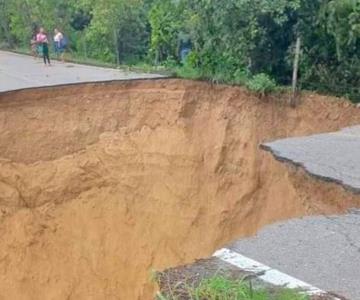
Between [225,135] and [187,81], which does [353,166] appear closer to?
[225,135]

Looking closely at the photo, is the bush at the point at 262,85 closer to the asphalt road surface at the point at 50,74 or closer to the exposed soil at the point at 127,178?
the exposed soil at the point at 127,178

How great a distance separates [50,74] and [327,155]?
9.66m

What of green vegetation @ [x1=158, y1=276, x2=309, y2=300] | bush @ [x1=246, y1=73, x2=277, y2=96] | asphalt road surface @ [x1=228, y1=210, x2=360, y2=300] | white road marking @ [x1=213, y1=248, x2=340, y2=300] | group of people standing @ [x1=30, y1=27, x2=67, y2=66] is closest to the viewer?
green vegetation @ [x1=158, y1=276, x2=309, y2=300]

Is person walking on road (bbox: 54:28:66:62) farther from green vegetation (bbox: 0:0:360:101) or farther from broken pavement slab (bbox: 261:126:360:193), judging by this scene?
broken pavement slab (bbox: 261:126:360:193)

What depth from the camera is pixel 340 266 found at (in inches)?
160

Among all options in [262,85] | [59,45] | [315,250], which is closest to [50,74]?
[59,45]

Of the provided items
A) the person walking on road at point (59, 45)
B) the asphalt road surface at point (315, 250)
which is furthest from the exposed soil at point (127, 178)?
the person walking on road at point (59, 45)

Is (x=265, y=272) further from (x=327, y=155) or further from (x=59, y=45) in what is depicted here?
(x=59, y=45)

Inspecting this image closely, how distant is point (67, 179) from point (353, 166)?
22.5 ft

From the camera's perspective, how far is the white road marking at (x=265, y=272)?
12.2 ft

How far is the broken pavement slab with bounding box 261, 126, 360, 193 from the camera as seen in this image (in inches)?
249

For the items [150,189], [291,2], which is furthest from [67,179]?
[291,2]

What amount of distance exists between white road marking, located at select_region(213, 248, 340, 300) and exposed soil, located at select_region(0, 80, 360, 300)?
6.89 meters

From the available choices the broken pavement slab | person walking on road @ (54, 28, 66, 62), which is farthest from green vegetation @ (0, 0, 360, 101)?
person walking on road @ (54, 28, 66, 62)
